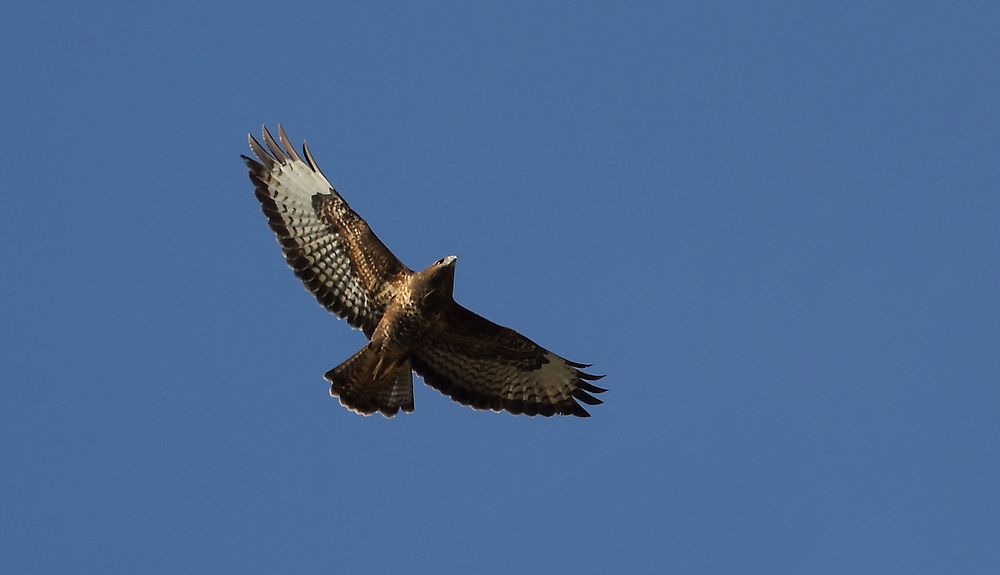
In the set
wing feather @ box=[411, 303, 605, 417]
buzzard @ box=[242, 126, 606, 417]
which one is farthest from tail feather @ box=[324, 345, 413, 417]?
wing feather @ box=[411, 303, 605, 417]

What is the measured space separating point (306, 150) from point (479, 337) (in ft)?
9.40

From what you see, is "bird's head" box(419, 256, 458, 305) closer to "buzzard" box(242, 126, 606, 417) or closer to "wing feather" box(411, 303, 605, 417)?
"buzzard" box(242, 126, 606, 417)

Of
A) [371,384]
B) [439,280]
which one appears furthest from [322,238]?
[371,384]

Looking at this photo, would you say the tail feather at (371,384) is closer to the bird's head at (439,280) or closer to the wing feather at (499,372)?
the wing feather at (499,372)

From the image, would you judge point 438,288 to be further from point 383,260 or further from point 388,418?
point 388,418

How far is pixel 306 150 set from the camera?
14758mm

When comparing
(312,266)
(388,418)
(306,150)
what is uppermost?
(306,150)

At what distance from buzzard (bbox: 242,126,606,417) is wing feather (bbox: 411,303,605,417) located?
2cm

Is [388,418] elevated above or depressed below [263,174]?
below

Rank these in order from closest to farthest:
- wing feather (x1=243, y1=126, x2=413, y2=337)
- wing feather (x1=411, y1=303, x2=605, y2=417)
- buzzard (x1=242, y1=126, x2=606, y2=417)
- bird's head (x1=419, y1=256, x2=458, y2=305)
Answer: bird's head (x1=419, y1=256, x2=458, y2=305)
buzzard (x1=242, y1=126, x2=606, y2=417)
wing feather (x1=243, y1=126, x2=413, y2=337)
wing feather (x1=411, y1=303, x2=605, y2=417)

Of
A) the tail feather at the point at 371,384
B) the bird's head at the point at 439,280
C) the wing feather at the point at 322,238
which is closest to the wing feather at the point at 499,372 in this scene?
the tail feather at the point at 371,384

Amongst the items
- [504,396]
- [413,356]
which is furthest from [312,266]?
[504,396]

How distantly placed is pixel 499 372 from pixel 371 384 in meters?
1.52

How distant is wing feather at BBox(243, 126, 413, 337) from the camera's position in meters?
14.6
